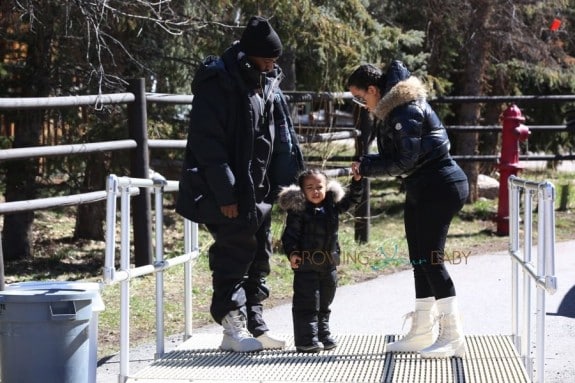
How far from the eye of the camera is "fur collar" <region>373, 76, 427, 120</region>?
562 cm

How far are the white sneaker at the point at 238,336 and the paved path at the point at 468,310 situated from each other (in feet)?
2.24

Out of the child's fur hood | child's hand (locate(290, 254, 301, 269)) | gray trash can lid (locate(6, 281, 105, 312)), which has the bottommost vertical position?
gray trash can lid (locate(6, 281, 105, 312))

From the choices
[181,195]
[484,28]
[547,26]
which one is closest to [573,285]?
[181,195]

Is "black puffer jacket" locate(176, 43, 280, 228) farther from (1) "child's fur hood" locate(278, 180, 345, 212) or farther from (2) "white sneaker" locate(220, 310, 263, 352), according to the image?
(2) "white sneaker" locate(220, 310, 263, 352)

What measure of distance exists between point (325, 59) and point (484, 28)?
4.90 meters

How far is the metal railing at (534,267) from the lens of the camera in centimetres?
476

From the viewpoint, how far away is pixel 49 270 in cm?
1009

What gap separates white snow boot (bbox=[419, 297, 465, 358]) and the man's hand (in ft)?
4.24

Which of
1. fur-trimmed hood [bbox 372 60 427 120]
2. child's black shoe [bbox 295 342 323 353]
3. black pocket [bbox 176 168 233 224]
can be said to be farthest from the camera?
child's black shoe [bbox 295 342 323 353]

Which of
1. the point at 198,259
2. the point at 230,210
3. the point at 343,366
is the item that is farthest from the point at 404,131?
the point at 198,259

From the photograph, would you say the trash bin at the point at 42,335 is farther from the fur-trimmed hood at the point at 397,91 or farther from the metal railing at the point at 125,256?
the fur-trimmed hood at the point at 397,91

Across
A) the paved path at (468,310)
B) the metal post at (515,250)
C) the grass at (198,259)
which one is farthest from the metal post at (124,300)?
the metal post at (515,250)

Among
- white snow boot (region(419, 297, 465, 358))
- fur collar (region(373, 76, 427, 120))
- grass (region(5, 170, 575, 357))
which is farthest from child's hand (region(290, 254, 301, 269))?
grass (region(5, 170, 575, 357))

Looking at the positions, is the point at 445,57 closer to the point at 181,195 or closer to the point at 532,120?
the point at 532,120
